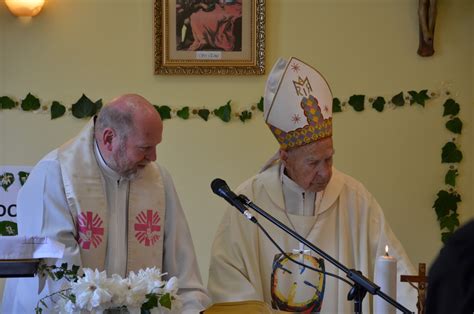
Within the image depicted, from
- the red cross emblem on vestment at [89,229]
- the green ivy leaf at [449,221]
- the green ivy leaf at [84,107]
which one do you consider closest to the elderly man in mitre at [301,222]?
the red cross emblem on vestment at [89,229]

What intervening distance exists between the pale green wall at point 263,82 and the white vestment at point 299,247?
1176mm

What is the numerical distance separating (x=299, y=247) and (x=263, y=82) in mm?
1606

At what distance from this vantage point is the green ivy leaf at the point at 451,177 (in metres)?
5.20

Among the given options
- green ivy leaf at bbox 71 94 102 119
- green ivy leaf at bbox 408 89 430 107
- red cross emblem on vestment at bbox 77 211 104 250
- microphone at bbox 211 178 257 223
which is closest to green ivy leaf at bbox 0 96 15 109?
green ivy leaf at bbox 71 94 102 119

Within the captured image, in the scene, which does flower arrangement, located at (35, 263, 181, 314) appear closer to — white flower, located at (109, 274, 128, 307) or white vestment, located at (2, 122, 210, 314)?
white flower, located at (109, 274, 128, 307)

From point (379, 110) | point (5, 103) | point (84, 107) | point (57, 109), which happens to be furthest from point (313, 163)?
point (5, 103)

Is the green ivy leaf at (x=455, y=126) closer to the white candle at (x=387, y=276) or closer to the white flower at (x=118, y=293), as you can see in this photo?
the white candle at (x=387, y=276)

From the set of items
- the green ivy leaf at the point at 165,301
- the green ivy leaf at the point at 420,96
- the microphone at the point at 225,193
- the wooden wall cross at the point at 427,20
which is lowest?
the green ivy leaf at the point at 165,301

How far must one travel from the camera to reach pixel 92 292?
8.55 feet

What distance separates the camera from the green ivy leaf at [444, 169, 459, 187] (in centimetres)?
520

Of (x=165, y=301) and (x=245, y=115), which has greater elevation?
(x=245, y=115)

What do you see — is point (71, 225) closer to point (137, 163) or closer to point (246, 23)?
point (137, 163)

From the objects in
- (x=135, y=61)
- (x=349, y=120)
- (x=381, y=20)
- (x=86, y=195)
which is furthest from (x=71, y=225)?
(x=381, y=20)

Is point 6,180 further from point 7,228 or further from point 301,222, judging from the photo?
point 301,222
